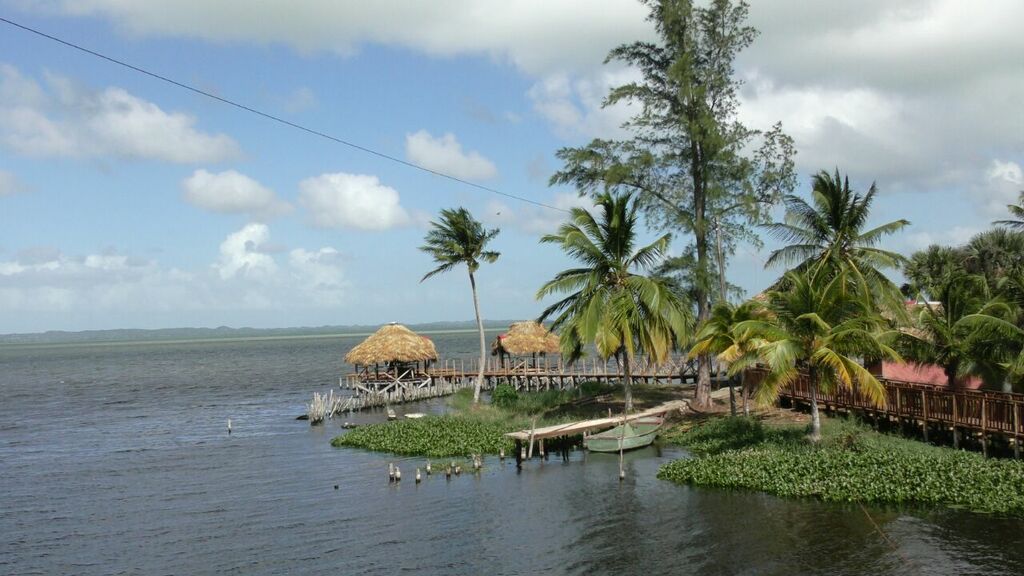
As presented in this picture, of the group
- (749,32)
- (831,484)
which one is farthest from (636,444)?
(749,32)

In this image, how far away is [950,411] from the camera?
22.7m

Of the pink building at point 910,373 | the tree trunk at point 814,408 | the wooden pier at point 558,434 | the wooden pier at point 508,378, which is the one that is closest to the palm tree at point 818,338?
the tree trunk at point 814,408

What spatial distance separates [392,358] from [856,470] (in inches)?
1353

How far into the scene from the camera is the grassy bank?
18453mm

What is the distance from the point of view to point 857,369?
21.0m

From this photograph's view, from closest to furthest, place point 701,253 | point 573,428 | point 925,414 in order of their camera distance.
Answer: point 925,414 → point 573,428 → point 701,253

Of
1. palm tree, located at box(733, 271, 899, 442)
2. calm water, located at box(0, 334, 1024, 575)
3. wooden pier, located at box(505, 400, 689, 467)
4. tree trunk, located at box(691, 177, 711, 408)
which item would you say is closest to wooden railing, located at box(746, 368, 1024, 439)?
palm tree, located at box(733, 271, 899, 442)

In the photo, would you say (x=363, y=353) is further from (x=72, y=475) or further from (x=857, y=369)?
(x=857, y=369)

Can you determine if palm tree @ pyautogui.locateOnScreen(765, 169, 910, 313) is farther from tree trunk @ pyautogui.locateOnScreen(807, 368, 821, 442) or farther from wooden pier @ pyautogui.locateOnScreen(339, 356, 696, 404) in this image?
wooden pier @ pyautogui.locateOnScreen(339, 356, 696, 404)

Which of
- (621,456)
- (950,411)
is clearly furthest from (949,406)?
(621,456)

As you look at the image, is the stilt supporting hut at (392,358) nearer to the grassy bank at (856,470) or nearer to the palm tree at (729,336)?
the palm tree at (729,336)

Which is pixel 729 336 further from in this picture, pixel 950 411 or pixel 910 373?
pixel 910 373

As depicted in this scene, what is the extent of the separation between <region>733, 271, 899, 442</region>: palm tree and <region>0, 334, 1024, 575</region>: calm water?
367 centimetres

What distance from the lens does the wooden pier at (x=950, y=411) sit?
2047cm
